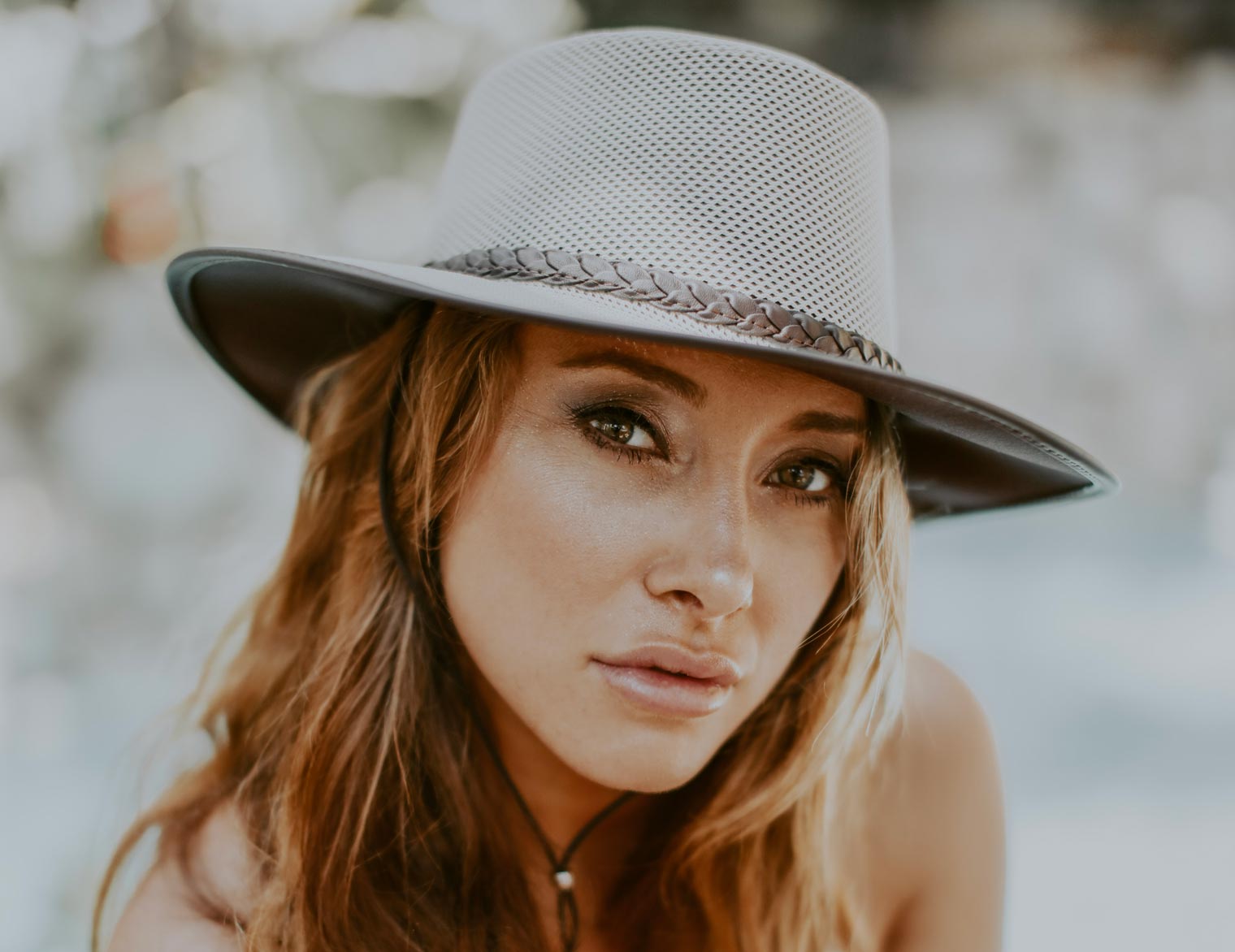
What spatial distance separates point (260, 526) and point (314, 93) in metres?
0.93

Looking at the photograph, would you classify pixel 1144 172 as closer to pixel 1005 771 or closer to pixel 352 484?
pixel 1005 771

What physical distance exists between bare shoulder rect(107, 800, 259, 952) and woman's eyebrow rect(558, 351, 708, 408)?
0.71 meters

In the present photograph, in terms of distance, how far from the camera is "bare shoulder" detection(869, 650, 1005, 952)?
139 cm

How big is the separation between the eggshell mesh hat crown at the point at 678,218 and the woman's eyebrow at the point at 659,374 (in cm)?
6

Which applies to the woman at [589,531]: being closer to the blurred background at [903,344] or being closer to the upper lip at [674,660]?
the upper lip at [674,660]

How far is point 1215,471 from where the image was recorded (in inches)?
89.0

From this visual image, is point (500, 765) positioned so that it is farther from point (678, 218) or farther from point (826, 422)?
point (678, 218)

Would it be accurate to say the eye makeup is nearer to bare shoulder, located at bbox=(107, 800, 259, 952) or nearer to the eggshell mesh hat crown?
the eggshell mesh hat crown

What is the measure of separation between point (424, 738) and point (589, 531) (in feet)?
1.31

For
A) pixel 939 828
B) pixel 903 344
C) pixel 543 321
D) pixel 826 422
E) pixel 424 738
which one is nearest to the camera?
pixel 543 321

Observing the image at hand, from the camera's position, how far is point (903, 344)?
7.28 feet

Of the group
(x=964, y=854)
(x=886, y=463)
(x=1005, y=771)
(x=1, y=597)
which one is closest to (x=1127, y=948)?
(x=1005, y=771)

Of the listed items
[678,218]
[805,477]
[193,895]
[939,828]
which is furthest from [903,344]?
[193,895]

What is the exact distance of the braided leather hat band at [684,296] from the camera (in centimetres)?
87
